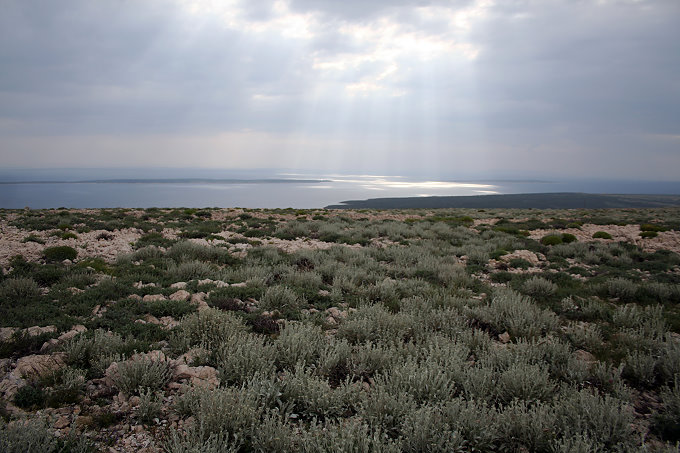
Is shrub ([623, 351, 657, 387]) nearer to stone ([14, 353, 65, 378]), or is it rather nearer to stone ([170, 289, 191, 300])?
stone ([14, 353, 65, 378])

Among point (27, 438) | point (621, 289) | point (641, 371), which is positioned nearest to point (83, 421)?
point (27, 438)

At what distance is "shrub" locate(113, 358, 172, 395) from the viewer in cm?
352

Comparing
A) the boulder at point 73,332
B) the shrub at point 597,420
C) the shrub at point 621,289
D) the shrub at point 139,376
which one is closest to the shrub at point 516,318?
the shrub at point 597,420

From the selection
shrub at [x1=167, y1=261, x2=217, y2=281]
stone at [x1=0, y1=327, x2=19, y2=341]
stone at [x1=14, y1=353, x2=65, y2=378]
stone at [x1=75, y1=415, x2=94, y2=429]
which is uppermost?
shrub at [x1=167, y1=261, x2=217, y2=281]

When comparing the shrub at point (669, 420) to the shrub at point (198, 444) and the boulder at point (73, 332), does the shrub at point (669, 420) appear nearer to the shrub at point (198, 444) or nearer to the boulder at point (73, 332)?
the shrub at point (198, 444)

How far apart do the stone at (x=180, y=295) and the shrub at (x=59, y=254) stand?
4.54m

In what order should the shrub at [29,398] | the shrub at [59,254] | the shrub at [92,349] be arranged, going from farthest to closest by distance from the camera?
the shrub at [59,254], the shrub at [92,349], the shrub at [29,398]

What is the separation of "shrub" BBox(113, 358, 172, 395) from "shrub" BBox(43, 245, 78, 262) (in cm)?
696

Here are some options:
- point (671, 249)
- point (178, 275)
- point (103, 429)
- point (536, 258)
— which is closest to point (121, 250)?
point (178, 275)

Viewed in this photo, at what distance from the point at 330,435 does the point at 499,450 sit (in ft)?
5.21

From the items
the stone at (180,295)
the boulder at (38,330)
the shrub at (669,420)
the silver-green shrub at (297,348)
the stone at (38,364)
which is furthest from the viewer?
the stone at (180,295)

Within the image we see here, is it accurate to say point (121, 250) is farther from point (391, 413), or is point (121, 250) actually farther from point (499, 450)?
point (499, 450)

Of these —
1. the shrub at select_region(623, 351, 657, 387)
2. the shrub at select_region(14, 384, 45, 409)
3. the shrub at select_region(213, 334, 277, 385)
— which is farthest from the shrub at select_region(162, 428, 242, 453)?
the shrub at select_region(623, 351, 657, 387)

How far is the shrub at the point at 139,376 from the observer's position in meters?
3.52
